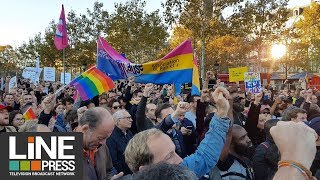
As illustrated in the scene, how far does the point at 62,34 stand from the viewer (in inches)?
585

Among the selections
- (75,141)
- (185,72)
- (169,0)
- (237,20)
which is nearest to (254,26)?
(237,20)

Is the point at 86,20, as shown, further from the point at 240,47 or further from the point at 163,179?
the point at 163,179

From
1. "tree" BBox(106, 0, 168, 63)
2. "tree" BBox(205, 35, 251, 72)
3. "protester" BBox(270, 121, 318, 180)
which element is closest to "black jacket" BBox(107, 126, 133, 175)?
"protester" BBox(270, 121, 318, 180)

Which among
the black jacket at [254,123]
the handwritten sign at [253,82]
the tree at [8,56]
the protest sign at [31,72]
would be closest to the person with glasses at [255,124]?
the black jacket at [254,123]

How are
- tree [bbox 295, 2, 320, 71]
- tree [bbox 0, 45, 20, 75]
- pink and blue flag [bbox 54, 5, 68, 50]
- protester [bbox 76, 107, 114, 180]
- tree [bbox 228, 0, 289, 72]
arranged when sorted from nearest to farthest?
1. protester [bbox 76, 107, 114, 180]
2. pink and blue flag [bbox 54, 5, 68, 50]
3. tree [bbox 228, 0, 289, 72]
4. tree [bbox 295, 2, 320, 71]
5. tree [bbox 0, 45, 20, 75]

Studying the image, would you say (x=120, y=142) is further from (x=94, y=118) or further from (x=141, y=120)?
(x=94, y=118)

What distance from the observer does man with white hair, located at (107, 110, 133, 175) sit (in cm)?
532

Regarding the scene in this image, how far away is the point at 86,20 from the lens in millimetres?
38875

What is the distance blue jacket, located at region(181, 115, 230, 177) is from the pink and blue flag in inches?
472

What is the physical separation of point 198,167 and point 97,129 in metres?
0.88

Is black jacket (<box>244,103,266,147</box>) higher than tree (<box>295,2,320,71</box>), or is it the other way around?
tree (<box>295,2,320,71</box>)

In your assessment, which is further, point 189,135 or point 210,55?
point 210,55

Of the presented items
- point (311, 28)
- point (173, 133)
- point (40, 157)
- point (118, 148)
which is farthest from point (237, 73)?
point (311, 28)

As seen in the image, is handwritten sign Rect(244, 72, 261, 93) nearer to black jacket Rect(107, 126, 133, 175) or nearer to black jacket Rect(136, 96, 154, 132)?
black jacket Rect(136, 96, 154, 132)
